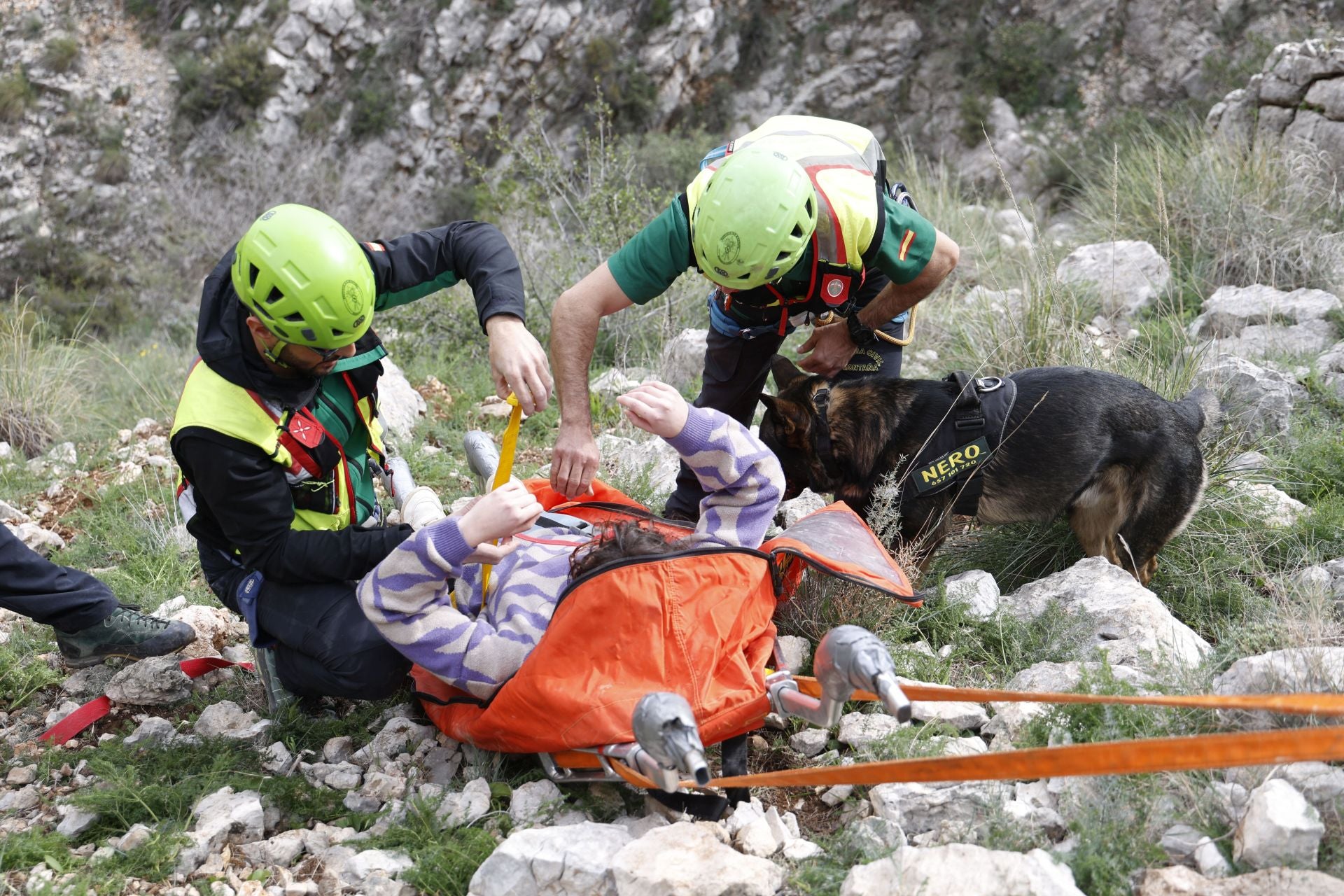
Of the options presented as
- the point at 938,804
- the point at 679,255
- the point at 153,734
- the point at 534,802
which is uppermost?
the point at 679,255

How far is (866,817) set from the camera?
7.60ft

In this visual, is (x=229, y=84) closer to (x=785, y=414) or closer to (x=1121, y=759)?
(x=785, y=414)

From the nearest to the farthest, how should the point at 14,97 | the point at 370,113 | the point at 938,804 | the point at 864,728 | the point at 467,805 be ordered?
the point at 938,804 < the point at 467,805 < the point at 864,728 < the point at 14,97 < the point at 370,113

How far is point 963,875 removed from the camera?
192cm

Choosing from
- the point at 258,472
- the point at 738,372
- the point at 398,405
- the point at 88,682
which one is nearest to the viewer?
the point at 258,472

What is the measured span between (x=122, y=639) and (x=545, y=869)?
2075 mm

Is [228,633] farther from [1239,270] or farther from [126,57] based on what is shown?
[126,57]

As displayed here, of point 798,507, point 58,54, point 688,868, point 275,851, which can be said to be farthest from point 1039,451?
point 58,54

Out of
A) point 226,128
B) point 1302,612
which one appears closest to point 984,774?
point 1302,612

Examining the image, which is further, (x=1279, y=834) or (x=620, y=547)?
(x=620, y=547)

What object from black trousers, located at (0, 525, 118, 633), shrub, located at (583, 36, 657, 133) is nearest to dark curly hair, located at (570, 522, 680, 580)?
black trousers, located at (0, 525, 118, 633)

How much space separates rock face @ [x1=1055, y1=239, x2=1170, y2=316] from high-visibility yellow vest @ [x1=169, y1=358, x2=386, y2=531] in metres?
Result: 4.31

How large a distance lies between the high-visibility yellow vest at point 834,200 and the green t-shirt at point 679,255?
0.04 meters

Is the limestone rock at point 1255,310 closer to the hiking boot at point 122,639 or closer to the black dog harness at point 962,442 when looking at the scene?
the black dog harness at point 962,442
